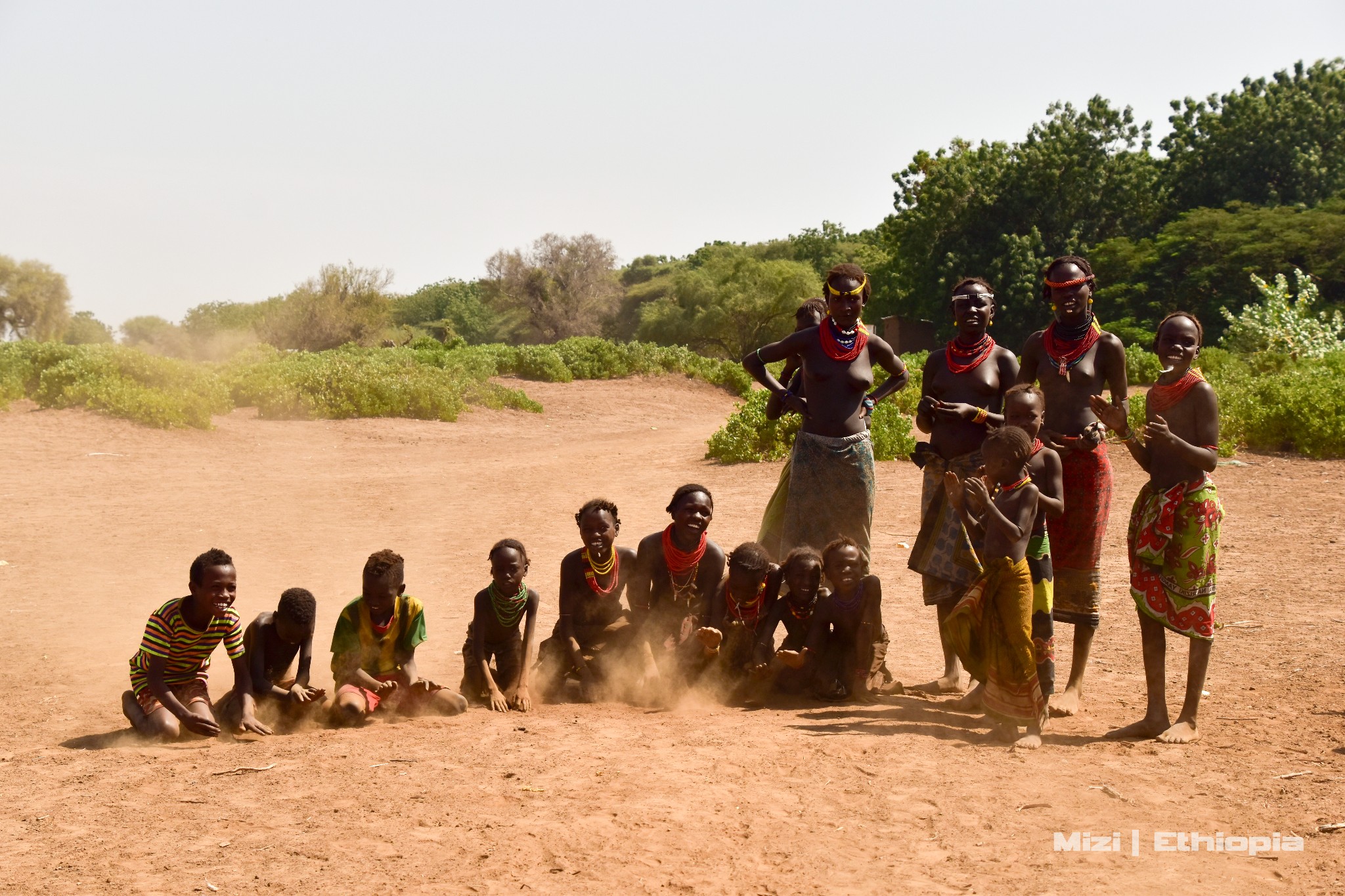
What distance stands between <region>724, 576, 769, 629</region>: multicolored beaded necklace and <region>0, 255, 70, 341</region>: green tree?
4207 cm

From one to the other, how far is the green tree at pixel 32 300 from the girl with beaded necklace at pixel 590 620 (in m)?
41.5

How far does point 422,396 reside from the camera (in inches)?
863

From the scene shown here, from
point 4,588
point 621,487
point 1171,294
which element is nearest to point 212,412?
point 621,487

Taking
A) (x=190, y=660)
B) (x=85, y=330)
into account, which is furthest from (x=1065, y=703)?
(x=85, y=330)

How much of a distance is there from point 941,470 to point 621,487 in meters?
8.11

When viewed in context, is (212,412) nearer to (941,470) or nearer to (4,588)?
(4,588)

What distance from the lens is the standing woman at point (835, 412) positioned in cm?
582

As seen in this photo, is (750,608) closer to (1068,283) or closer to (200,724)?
(1068,283)

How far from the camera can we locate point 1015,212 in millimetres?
38594

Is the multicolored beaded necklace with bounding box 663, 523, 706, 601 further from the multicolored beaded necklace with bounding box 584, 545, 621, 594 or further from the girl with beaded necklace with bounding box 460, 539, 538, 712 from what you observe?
the girl with beaded necklace with bounding box 460, 539, 538, 712

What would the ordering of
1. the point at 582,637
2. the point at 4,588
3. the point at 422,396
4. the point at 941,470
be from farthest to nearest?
the point at 422,396 → the point at 4,588 → the point at 582,637 → the point at 941,470

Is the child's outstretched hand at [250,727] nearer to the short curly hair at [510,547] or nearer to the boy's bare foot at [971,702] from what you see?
the short curly hair at [510,547]

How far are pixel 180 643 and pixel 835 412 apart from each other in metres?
3.29

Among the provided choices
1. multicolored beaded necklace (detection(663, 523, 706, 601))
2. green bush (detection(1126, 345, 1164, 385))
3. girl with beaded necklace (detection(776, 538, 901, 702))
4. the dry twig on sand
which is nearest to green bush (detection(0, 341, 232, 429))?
multicolored beaded necklace (detection(663, 523, 706, 601))
